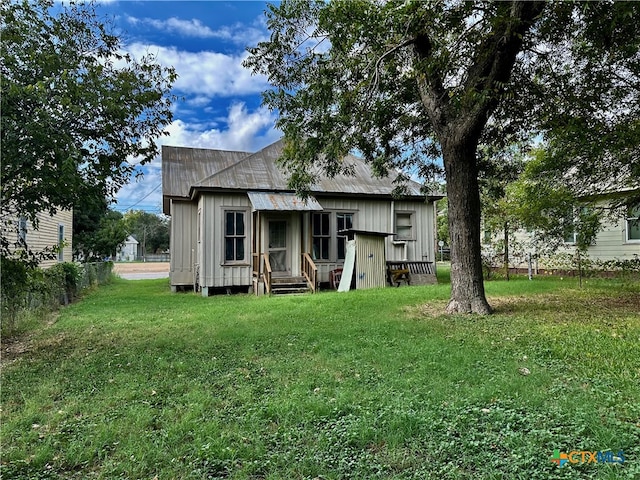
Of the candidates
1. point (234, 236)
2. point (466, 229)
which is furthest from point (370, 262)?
point (466, 229)

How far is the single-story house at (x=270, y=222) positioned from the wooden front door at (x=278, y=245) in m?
0.03

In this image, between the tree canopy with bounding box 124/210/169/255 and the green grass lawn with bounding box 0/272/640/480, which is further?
the tree canopy with bounding box 124/210/169/255

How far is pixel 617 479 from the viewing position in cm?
215

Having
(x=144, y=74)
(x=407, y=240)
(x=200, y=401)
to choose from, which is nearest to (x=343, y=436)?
(x=200, y=401)

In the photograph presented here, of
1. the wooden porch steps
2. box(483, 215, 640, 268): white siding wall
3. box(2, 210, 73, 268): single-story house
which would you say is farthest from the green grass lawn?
box(483, 215, 640, 268): white siding wall

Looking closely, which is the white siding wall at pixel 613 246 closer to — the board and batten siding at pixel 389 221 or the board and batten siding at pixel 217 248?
the board and batten siding at pixel 389 221


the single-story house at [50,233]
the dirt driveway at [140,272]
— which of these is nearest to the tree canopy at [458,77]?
the single-story house at [50,233]

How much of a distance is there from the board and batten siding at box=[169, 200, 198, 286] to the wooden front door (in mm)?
3151

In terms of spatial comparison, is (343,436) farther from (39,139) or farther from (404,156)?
(404,156)

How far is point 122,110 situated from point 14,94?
1121 millimetres

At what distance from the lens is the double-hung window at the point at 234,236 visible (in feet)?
40.6

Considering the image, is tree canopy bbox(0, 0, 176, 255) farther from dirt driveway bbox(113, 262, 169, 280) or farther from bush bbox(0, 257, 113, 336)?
dirt driveway bbox(113, 262, 169, 280)

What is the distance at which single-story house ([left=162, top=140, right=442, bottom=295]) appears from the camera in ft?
39.8

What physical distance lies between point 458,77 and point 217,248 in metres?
8.12
